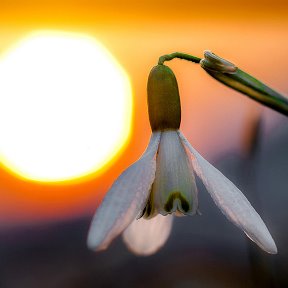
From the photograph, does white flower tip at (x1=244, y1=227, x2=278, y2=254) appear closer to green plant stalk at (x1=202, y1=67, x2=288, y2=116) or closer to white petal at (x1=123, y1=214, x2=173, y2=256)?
green plant stalk at (x1=202, y1=67, x2=288, y2=116)

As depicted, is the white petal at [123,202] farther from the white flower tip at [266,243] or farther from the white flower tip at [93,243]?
the white flower tip at [266,243]

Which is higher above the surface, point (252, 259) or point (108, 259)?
point (252, 259)

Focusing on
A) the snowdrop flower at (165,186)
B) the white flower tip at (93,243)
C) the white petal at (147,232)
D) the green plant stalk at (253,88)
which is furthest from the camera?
the white petal at (147,232)

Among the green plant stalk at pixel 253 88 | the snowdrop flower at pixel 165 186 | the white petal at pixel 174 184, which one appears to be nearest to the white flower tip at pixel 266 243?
the snowdrop flower at pixel 165 186

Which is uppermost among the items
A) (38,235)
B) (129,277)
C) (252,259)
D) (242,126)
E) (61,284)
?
(242,126)

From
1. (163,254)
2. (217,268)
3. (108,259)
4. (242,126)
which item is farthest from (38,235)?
(242,126)

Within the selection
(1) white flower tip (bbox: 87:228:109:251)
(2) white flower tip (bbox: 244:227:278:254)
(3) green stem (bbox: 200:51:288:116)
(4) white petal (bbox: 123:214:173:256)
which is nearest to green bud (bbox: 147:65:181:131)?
(3) green stem (bbox: 200:51:288:116)

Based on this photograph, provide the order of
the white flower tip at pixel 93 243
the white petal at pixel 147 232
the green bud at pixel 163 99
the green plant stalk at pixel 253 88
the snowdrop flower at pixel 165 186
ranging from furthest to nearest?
the white petal at pixel 147 232, the green bud at pixel 163 99, the green plant stalk at pixel 253 88, the snowdrop flower at pixel 165 186, the white flower tip at pixel 93 243

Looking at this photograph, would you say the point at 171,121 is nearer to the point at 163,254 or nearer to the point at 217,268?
the point at 217,268
